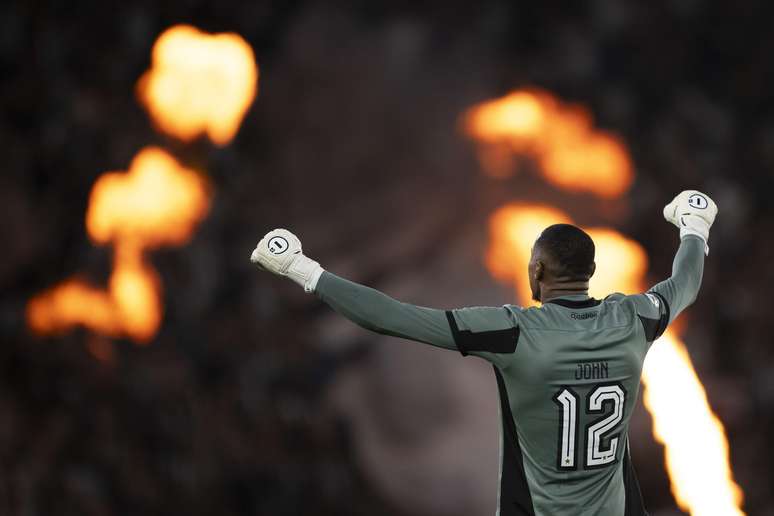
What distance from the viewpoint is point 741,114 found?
8352 mm

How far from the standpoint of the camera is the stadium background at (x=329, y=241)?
673 cm

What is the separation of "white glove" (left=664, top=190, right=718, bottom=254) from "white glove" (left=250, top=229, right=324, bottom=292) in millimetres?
821

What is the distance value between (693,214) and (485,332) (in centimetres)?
67

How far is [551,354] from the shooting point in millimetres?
1569

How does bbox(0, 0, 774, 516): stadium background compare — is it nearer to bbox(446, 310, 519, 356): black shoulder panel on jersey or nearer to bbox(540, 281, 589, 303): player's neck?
bbox(540, 281, 589, 303): player's neck

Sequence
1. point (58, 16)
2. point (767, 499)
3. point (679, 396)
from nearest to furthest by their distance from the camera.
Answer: point (679, 396) < point (58, 16) < point (767, 499)

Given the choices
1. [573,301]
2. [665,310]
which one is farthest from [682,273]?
[573,301]

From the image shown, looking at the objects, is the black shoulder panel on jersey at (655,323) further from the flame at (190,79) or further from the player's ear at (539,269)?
the flame at (190,79)

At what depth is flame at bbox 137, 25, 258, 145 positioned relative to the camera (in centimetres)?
679

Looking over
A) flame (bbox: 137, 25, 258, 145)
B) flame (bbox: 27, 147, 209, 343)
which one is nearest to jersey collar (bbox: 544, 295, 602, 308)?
flame (bbox: 137, 25, 258, 145)

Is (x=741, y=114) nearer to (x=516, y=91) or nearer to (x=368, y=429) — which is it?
(x=516, y=91)

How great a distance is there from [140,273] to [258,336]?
3.66 ft

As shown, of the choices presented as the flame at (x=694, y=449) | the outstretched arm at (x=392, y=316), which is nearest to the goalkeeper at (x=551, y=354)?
the outstretched arm at (x=392, y=316)

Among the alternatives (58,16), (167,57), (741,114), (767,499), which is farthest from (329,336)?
(741,114)
